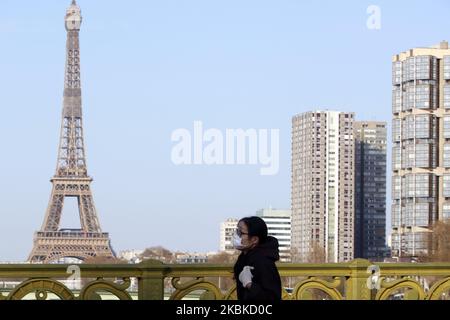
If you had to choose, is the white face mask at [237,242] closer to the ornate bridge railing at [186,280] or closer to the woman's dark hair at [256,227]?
the woman's dark hair at [256,227]

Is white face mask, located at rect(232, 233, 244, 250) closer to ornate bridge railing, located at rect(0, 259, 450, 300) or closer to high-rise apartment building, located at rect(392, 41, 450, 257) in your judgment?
ornate bridge railing, located at rect(0, 259, 450, 300)

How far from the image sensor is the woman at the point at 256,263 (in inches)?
310

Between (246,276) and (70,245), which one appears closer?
(246,276)

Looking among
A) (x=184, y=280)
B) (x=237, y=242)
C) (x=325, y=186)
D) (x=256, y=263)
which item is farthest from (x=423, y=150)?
(x=256, y=263)

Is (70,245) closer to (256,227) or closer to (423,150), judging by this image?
(423,150)

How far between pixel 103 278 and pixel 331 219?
15061 centimetres

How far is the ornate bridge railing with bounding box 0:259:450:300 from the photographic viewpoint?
38.4ft

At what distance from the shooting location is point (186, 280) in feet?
41.3

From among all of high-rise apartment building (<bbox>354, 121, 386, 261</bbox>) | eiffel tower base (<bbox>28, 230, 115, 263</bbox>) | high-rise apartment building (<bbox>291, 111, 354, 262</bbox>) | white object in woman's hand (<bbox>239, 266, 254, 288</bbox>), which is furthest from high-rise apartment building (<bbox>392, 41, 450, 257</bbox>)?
white object in woman's hand (<bbox>239, 266, 254, 288</bbox>)

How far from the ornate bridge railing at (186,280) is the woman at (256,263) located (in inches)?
137

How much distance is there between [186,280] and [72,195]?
85314 mm

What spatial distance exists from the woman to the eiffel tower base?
85235 mm

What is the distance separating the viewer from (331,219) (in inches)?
6358

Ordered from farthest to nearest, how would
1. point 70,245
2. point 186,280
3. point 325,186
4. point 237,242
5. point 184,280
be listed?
point 325,186 → point 70,245 → point 184,280 → point 186,280 → point 237,242
